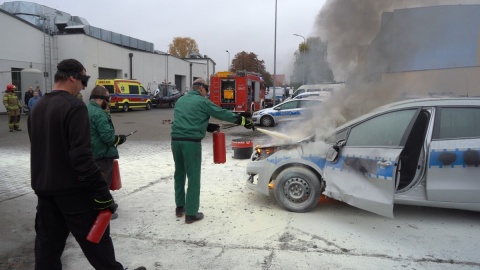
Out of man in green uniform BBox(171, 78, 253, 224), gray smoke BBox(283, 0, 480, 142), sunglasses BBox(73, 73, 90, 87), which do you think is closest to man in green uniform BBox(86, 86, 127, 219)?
man in green uniform BBox(171, 78, 253, 224)

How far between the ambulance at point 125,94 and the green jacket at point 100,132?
903 inches

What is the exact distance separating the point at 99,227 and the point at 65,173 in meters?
0.46

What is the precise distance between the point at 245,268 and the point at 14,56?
25.0 m

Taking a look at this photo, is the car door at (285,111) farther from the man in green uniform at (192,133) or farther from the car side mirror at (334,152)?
the man in green uniform at (192,133)

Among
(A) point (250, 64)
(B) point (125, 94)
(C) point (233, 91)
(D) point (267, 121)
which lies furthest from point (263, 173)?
(A) point (250, 64)

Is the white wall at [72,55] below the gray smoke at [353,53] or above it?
above

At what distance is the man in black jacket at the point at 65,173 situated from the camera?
2566mm

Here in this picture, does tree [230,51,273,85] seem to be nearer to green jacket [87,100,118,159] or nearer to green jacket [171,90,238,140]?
green jacket [171,90,238,140]

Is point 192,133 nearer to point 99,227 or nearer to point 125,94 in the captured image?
point 99,227

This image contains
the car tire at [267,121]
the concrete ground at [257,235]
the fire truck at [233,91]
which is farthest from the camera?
the fire truck at [233,91]

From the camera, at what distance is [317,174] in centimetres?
488

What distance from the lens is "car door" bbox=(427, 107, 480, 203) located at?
4.15 metres

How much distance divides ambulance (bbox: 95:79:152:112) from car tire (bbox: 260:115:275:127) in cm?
1380

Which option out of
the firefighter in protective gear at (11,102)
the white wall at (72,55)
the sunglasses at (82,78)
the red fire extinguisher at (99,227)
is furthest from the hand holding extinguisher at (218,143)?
the white wall at (72,55)
